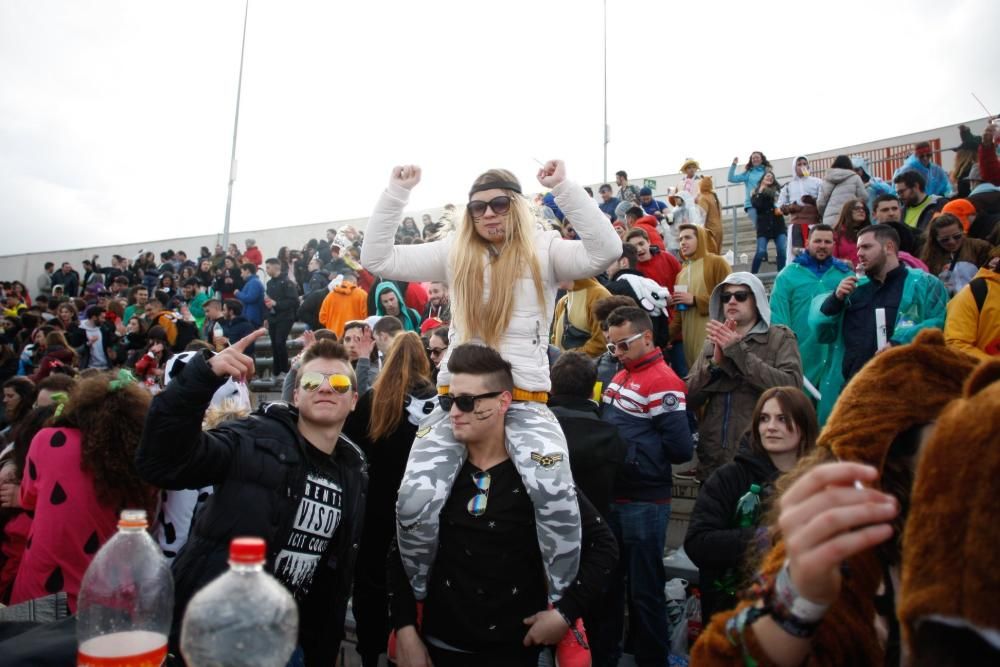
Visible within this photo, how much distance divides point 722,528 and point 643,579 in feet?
3.47

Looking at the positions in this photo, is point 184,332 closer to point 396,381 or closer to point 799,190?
point 396,381

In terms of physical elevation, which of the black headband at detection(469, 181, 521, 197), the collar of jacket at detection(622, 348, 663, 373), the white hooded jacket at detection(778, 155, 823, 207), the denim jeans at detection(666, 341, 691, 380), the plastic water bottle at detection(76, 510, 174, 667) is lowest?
the plastic water bottle at detection(76, 510, 174, 667)

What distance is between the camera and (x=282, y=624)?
1575 millimetres

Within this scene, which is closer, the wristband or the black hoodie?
the wristband

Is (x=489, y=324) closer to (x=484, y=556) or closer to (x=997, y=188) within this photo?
(x=484, y=556)

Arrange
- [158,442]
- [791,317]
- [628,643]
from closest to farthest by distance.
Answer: [158,442] → [628,643] → [791,317]

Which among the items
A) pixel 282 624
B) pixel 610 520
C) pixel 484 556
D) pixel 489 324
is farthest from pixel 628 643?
pixel 282 624

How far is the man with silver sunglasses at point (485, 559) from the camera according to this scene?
120 inches

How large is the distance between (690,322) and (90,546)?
536 cm

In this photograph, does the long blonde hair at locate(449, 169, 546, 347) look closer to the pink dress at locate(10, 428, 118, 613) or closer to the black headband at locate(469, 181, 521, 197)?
the black headband at locate(469, 181, 521, 197)

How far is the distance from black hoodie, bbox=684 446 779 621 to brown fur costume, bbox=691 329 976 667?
71.2 inches

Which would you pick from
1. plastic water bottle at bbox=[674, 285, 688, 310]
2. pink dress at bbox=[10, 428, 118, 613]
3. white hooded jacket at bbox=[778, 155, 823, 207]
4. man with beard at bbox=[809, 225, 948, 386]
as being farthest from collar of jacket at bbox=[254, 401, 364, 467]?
white hooded jacket at bbox=[778, 155, 823, 207]

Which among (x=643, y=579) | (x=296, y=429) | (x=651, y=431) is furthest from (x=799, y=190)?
(x=296, y=429)

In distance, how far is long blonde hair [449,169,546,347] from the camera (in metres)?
3.38
